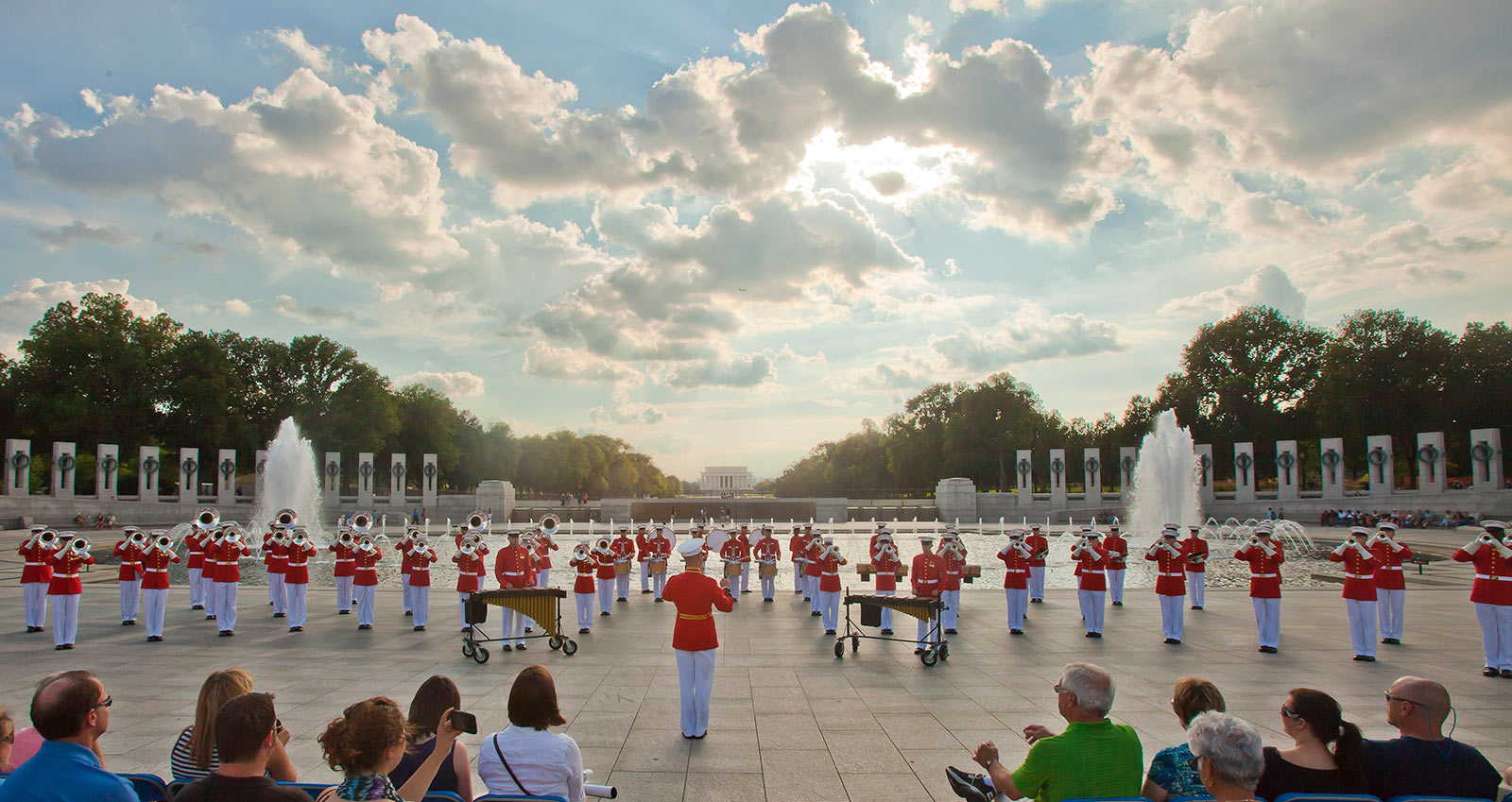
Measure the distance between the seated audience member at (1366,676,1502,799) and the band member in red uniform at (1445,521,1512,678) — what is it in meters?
9.13

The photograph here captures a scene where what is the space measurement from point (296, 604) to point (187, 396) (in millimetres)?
58910

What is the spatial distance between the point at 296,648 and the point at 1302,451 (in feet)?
254

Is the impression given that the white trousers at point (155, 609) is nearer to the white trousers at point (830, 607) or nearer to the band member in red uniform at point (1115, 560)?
the white trousers at point (830, 607)

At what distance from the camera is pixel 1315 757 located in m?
4.11

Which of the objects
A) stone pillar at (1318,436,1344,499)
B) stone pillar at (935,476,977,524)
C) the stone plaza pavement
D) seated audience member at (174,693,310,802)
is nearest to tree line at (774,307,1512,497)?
stone pillar at (1318,436,1344,499)

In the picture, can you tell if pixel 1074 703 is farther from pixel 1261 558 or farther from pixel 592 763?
pixel 1261 558

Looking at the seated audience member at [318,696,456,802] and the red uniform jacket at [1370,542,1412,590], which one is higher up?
the seated audience member at [318,696,456,802]

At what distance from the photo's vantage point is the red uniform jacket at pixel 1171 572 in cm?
1348

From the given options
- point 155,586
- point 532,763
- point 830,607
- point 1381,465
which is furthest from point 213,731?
point 1381,465

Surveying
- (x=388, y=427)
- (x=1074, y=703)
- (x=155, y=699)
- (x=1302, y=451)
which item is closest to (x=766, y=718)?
(x=1074, y=703)

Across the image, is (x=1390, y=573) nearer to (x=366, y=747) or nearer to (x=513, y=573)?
(x=513, y=573)

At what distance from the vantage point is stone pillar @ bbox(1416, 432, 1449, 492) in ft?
144

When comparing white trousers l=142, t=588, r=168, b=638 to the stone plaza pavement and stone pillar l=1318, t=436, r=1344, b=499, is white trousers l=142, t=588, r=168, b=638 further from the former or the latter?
stone pillar l=1318, t=436, r=1344, b=499

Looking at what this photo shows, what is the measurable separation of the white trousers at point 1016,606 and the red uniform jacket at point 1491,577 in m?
6.11
